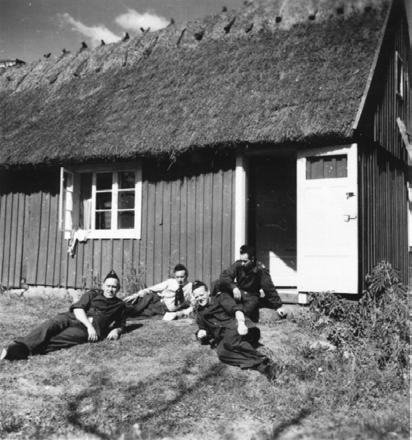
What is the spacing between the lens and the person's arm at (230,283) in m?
7.31

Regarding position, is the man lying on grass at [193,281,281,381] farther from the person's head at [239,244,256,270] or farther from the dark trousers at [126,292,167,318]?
the dark trousers at [126,292,167,318]

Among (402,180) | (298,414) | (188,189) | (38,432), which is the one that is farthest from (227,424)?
(402,180)

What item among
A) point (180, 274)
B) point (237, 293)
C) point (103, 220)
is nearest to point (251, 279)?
point (237, 293)

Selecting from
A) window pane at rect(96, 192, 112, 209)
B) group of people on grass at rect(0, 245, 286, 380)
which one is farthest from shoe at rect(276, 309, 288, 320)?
window pane at rect(96, 192, 112, 209)

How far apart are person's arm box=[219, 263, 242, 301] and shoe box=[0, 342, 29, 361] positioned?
289 cm

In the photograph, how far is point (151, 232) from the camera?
9688mm

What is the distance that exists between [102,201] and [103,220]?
1.26 feet

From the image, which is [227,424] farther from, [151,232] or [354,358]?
[151,232]

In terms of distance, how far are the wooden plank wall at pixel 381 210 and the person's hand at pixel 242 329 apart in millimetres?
3019

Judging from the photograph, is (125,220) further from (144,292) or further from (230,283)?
(230,283)

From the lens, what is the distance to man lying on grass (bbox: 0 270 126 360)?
19.6ft

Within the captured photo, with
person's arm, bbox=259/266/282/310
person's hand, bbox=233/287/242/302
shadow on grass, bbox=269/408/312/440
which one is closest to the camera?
shadow on grass, bbox=269/408/312/440

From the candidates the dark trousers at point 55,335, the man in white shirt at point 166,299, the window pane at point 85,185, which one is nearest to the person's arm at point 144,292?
the man in white shirt at point 166,299

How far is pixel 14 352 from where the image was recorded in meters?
5.78
